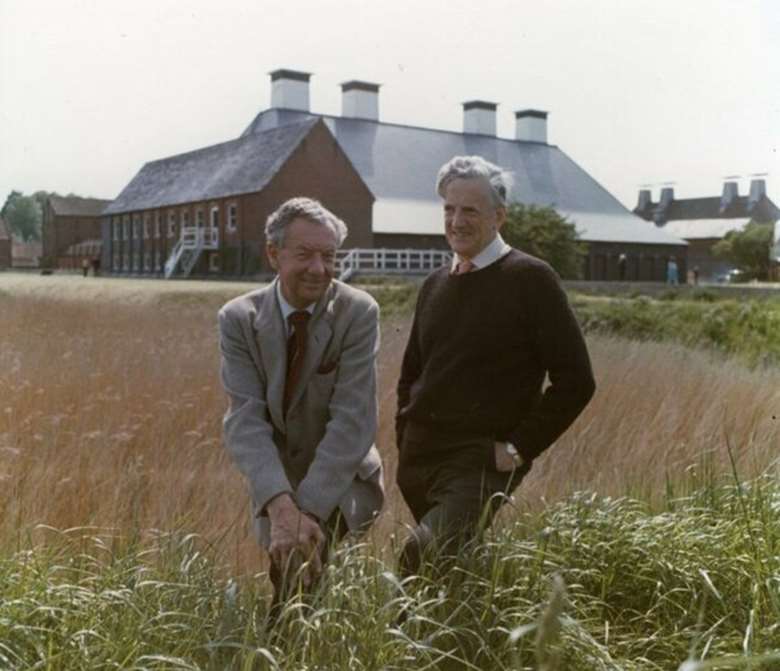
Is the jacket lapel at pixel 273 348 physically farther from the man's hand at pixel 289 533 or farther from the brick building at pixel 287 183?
the brick building at pixel 287 183

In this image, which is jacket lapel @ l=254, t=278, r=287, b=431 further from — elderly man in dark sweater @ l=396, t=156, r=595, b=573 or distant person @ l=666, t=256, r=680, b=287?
distant person @ l=666, t=256, r=680, b=287

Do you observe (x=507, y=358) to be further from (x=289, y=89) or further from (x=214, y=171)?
(x=214, y=171)

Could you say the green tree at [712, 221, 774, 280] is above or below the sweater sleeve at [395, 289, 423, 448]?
above

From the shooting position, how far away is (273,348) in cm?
319

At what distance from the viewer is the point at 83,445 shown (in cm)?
511

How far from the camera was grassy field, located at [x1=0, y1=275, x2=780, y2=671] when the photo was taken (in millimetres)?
3051

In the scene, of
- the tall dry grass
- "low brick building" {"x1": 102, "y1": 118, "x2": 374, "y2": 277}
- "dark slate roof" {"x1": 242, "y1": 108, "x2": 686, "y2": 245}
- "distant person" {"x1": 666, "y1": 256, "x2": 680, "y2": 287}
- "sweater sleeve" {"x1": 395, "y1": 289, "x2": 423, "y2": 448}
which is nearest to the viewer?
"sweater sleeve" {"x1": 395, "y1": 289, "x2": 423, "y2": 448}

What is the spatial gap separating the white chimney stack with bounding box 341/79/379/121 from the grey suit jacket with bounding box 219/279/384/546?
9.18 ft

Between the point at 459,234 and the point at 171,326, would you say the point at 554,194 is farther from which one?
the point at 459,234

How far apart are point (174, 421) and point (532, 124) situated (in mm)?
2866

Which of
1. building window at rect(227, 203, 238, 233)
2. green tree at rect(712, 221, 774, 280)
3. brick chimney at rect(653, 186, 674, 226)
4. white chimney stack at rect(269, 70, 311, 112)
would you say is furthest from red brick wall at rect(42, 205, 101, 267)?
brick chimney at rect(653, 186, 674, 226)

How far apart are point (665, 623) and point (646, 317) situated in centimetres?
603

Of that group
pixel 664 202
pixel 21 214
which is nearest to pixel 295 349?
pixel 21 214

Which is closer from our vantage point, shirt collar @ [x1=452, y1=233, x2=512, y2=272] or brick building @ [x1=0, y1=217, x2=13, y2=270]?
shirt collar @ [x1=452, y1=233, x2=512, y2=272]
